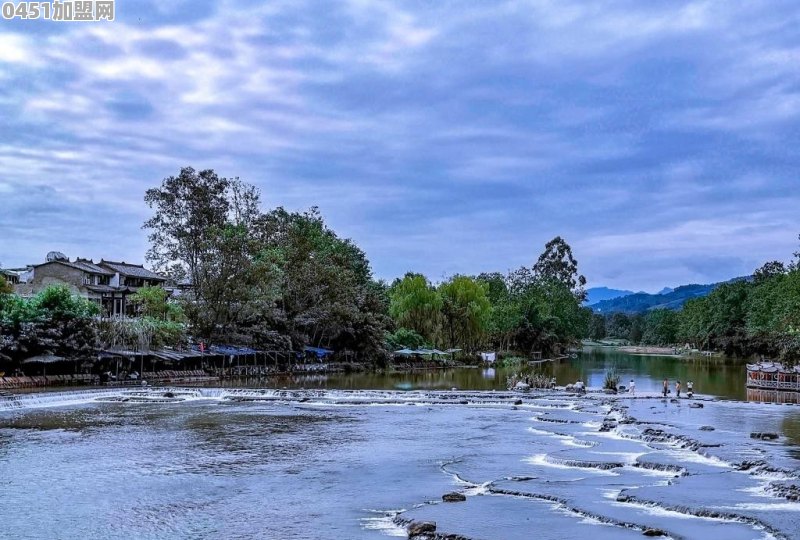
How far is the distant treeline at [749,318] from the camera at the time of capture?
63497 mm

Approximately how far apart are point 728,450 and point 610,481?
728 centimetres

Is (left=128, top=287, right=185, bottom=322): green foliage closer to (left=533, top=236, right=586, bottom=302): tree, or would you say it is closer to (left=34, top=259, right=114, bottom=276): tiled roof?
(left=34, top=259, right=114, bottom=276): tiled roof

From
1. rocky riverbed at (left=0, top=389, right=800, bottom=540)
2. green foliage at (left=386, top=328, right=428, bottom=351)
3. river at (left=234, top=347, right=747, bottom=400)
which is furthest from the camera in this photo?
green foliage at (left=386, top=328, right=428, bottom=351)

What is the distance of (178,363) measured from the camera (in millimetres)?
65250

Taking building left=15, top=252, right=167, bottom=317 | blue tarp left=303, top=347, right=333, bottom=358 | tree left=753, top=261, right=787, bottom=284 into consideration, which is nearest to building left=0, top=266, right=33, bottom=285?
building left=15, top=252, right=167, bottom=317

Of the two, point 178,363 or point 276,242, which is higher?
point 276,242

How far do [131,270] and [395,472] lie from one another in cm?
7277

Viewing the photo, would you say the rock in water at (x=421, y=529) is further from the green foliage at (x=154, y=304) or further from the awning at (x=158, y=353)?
the green foliage at (x=154, y=304)

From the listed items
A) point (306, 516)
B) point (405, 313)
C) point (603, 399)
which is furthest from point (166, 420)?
point (405, 313)

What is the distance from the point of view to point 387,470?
2497 centimetres

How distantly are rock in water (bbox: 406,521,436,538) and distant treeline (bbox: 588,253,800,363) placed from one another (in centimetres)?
4371

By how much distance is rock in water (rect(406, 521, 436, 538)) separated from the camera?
1677 centimetres

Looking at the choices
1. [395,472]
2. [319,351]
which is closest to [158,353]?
[319,351]

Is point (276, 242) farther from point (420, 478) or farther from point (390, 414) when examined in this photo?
point (420, 478)
